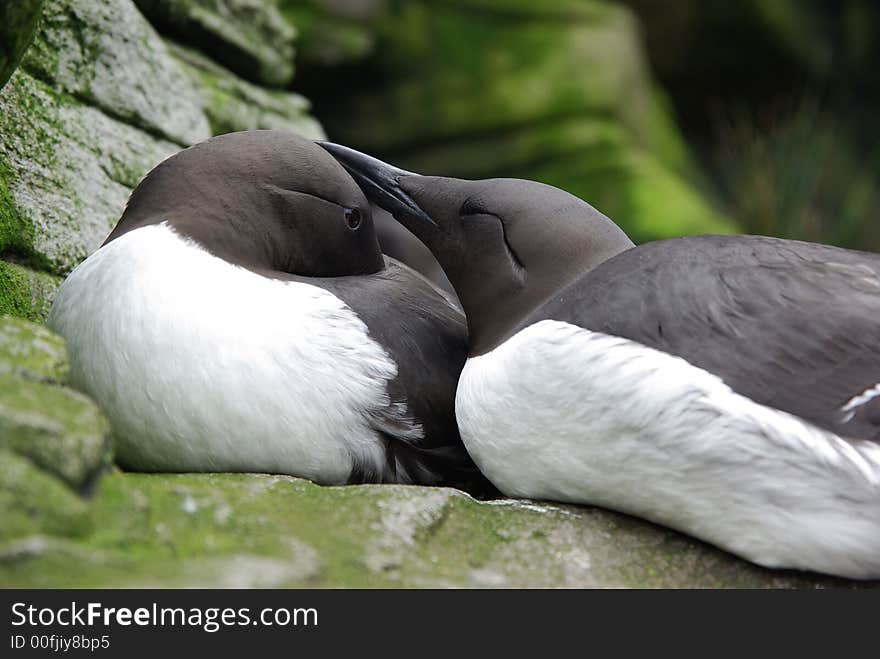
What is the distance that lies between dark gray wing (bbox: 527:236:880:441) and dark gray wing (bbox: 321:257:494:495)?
0.53 meters

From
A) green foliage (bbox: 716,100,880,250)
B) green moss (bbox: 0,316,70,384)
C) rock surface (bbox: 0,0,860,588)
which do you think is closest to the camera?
rock surface (bbox: 0,0,860,588)

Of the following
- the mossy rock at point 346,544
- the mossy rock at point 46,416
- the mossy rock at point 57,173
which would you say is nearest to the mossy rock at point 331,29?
the mossy rock at point 57,173

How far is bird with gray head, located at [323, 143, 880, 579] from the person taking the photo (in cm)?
269

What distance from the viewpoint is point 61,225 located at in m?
3.92

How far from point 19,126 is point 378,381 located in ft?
5.59

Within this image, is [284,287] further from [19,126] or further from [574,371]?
[19,126]

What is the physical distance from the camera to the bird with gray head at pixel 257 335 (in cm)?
304

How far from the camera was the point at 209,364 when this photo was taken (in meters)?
3.02

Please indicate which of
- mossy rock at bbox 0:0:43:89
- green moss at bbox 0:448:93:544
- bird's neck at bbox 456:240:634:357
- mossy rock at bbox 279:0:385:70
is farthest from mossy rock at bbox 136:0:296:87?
green moss at bbox 0:448:93:544

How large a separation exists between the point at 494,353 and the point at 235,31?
3.19m

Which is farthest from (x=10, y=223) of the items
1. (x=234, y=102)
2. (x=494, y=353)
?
(x=234, y=102)

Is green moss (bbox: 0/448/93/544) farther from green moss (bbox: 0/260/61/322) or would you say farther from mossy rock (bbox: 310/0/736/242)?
mossy rock (bbox: 310/0/736/242)

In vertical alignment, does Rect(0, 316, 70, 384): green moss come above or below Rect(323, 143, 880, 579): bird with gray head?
below
